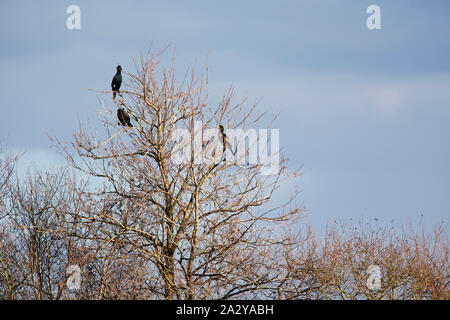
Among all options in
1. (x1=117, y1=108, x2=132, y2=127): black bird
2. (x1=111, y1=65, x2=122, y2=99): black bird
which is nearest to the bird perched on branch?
(x1=117, y1=108, x2=132, y2=127): black bird

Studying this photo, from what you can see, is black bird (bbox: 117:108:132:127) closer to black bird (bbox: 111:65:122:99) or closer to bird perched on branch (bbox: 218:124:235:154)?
black bird (bbox: 111:65:122:99)

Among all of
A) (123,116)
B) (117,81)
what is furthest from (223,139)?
(117,81)

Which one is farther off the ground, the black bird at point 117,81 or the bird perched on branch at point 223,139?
the black bird at point 117,81

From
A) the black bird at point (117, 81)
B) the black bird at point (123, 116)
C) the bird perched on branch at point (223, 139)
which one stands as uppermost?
the black bird at point (117, 81)

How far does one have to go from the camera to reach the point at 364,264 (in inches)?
818

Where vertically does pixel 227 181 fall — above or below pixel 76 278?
above

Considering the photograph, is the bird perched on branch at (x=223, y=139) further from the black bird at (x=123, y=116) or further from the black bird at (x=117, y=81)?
the black bird at (x=117, y=81)

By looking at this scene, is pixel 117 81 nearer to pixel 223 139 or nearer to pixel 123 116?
pixel 123 116

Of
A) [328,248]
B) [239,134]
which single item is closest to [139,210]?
[239,134]

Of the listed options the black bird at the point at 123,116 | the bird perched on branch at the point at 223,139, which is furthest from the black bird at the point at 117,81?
the bird perched on branch at the point at 223,139
